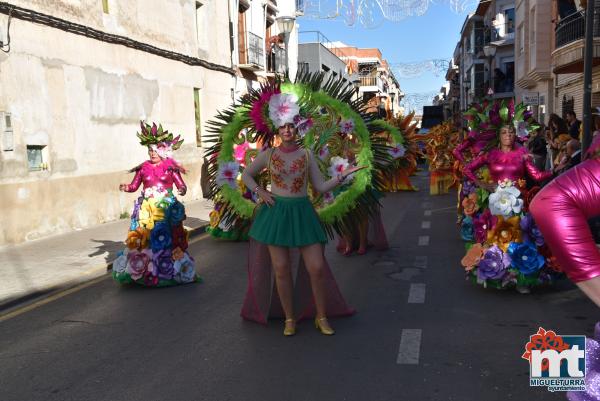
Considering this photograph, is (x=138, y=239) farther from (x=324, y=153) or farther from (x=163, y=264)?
(x=324, y=153)

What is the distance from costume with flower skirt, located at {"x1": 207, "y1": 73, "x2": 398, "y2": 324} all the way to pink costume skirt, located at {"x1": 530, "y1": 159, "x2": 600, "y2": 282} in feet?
10.8

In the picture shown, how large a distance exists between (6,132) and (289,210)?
25.6 feet

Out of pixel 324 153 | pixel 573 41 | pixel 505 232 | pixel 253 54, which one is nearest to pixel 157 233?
pixel 324 153

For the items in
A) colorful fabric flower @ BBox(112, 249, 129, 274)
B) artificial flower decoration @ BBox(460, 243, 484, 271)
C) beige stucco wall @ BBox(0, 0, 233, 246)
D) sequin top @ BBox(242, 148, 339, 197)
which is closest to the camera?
sequin top @ BBox(242, 148, 339, 197)

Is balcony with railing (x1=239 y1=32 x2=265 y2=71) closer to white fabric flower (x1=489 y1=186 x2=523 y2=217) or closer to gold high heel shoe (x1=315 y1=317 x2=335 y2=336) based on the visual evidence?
white fabric flower (x1=489 y1=186 x2=523 y2=217)

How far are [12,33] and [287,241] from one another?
860 centimetres

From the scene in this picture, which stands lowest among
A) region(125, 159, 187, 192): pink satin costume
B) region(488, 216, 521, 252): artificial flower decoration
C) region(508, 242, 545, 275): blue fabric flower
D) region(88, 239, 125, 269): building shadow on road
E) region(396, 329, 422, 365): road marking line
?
region(88, 239, 125, 269): building shadow on road

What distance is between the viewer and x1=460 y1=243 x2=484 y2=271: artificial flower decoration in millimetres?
6496

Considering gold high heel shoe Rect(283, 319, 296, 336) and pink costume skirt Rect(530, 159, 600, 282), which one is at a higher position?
pink costume skirt Rect(530, 159, 600, 282)

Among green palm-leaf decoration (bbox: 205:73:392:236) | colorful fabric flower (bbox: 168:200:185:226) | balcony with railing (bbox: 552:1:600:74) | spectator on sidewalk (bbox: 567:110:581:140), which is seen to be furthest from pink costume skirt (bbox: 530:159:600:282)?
balcony with railing (bbox: 552:1:600:74)

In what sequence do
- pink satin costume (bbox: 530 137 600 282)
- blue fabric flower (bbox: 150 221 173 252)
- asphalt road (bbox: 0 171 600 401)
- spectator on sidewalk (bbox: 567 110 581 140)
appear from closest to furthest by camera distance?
pink satin costume (bbox: 530 137 600 282) → asphalt road (bbox: 0 171 600 401) → blue fabric flower (bbox: 150 221 173 252) → spectator on sidewalk (bbox: 567 110 581 140)

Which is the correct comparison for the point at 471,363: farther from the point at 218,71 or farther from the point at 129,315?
the point at 218,71

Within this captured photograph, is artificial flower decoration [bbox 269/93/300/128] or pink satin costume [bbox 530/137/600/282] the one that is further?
artificial flower decoration [bbox 269/93/300/128]

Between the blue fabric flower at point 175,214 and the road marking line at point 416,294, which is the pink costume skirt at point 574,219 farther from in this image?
the blue fabric flower at point 175,214
